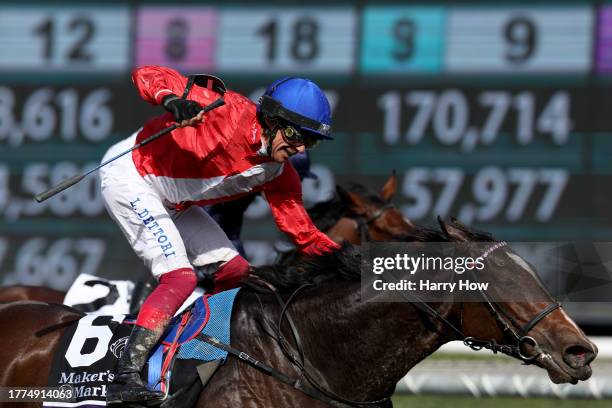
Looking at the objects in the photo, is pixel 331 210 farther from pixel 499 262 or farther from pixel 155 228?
pixel 499 262

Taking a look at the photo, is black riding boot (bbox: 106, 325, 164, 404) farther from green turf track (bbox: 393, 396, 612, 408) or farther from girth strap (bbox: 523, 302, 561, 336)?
green turf track (bbox: 393, 396, 612, 408)

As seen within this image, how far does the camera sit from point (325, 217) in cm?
552

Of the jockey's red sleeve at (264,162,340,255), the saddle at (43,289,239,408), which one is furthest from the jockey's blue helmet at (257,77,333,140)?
the saddle at (43,289,239,408)

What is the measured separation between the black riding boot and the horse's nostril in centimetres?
119

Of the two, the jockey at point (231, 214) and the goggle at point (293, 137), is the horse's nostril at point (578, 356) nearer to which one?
the goggle at point (293, 137)

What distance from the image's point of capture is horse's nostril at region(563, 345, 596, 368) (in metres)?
3.03

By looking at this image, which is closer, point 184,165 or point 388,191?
point 184,165

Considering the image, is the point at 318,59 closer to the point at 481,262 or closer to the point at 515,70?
the point at 515,70

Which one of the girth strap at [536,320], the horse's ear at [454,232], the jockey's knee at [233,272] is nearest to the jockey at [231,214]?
the jockey's knee at [233,272]

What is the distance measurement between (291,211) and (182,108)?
2.21 feet

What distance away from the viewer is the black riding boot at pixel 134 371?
3.27 metres

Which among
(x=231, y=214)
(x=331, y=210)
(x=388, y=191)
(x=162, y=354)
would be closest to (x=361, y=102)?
(x=388, y=191)

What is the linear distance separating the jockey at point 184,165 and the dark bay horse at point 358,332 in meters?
0.21

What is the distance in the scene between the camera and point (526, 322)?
123 inches
